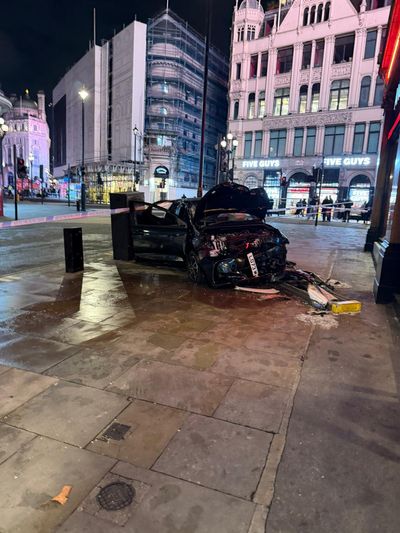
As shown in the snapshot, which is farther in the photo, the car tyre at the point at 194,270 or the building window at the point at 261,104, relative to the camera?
the building window at the point at 261,104

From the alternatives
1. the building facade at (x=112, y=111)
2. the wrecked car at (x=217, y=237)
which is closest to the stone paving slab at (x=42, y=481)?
the wrecked car at (x=217, y=237)

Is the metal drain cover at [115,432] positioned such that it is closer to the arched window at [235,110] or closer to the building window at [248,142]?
the building window at [248,142]

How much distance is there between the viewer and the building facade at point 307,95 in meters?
40.4

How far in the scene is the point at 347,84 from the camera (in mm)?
41781

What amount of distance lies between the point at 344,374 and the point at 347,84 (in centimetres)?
4561

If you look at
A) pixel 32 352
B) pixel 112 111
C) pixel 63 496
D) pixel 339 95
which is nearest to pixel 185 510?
pixel 63 496

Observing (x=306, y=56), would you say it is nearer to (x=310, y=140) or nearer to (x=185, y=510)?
(x=310, y=140)

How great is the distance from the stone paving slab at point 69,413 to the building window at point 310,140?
44.7m

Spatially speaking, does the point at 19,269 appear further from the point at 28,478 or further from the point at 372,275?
the point at 372,275

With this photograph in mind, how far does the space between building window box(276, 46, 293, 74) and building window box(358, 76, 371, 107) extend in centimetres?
873

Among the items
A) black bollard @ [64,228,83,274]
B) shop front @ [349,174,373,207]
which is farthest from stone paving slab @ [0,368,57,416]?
shop front @ [349,174,373,207]

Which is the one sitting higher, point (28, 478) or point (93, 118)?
point (93, 118)

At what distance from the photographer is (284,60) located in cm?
4556

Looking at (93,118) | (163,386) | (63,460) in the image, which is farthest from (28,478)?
(93,118)
